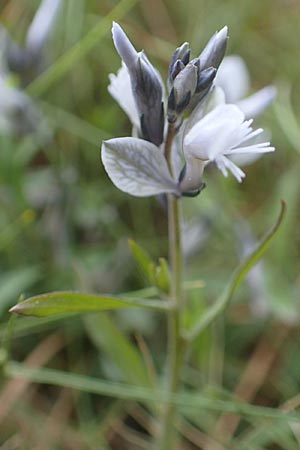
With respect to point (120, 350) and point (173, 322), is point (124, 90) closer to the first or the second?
point (173, 322)

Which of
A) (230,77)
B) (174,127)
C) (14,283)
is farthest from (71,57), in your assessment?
(174,127)

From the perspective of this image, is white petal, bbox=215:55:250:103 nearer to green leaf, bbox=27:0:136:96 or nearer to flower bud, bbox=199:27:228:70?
green leaf, bbox=27:0:136:96

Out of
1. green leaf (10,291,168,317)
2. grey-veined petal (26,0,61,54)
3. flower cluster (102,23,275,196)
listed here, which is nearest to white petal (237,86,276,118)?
flower cluster (102,23,275,196)

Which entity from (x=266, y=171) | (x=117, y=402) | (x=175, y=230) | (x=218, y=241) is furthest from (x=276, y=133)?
(x=175, y=230)

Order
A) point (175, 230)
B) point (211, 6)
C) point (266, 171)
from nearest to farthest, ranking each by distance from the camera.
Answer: point (175, 230), point (266, 171), point (211, 6)

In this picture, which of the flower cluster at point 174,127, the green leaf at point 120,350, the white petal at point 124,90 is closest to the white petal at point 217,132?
the flower cluster at point 174,127

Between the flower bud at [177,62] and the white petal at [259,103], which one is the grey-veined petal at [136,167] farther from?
the white petal at [259,103]

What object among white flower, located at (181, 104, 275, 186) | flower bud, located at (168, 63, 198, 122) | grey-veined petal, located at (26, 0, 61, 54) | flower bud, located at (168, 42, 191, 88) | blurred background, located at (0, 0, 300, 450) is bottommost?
blurred background, located at (0, 0, 300, 450)

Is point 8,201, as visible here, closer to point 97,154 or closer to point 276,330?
point 97,154
